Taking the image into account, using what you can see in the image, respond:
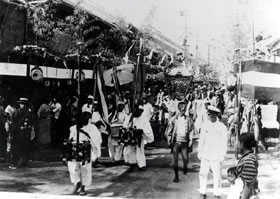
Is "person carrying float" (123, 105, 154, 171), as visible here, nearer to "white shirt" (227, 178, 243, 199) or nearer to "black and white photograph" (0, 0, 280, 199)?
"black and white photograph" (0, 0, 280, 199)

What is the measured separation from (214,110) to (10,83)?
4.26 meters

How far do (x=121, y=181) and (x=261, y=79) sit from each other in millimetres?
2816

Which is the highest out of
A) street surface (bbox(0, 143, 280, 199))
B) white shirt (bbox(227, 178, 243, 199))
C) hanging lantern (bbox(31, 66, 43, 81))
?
hanging lantern (bbox(31, 66, 43, 81))

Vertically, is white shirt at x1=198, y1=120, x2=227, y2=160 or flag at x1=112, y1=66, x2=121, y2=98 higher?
flag at x1=112, y1=66, x2=121, y2=98

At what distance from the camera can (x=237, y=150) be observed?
22.6 feet

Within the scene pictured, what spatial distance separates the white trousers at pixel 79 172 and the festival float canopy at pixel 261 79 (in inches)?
108

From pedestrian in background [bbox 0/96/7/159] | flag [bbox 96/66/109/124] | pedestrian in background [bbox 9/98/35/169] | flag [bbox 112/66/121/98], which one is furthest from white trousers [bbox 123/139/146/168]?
pedestrian in background [bbox 0/96/7/159]

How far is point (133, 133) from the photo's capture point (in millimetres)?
7582

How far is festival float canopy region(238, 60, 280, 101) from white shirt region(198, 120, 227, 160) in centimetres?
87

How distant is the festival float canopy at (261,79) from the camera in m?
6.04

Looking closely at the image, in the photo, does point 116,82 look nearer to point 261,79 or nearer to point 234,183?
point 261,79

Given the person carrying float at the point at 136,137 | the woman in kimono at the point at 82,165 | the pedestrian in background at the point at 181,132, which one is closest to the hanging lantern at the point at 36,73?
the person carrying float at the point at 136,137

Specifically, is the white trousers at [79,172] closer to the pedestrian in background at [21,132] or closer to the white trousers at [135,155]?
the white trousers at [135,155]

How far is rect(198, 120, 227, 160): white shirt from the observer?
570 centimetres
